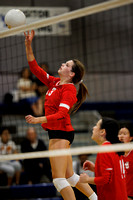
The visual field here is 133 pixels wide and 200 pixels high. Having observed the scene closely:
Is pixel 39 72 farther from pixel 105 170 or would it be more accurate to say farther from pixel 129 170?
pixel 129 170

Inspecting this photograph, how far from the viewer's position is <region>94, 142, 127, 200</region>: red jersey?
306cm

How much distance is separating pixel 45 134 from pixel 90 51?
280cm

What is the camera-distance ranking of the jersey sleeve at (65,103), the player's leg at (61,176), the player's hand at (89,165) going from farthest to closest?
the player's hand at (89,165)
the player's leg at (61,176)
the jersey sleeve at (65,103)

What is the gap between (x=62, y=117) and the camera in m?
3.19

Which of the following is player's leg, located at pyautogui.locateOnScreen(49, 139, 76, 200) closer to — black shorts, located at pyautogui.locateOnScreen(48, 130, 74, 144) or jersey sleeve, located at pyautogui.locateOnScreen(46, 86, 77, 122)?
black shorts, located at pyautogui.locateOnScreen(48, 130, 74, 144)

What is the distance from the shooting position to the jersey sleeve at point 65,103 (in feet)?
10.4

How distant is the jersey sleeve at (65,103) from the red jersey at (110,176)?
1.46 feet

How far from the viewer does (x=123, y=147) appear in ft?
7.70

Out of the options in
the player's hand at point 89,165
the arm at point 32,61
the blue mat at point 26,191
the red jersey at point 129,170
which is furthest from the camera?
the blue mat at point 26,191

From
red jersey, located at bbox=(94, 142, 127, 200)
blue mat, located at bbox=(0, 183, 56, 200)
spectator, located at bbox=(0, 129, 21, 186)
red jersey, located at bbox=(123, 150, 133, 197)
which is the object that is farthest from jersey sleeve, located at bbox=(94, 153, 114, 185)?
spectator, located at bbox=(0, 129, 21, 186)

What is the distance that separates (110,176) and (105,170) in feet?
0.22

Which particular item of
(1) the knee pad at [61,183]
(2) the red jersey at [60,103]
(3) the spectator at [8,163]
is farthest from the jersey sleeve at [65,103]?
(3) the spectator at [8,163]

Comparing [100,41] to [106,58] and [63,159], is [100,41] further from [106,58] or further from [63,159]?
[63,159]

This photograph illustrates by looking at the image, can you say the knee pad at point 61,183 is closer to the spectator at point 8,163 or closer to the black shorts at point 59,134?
the black shorts at point 59,134
